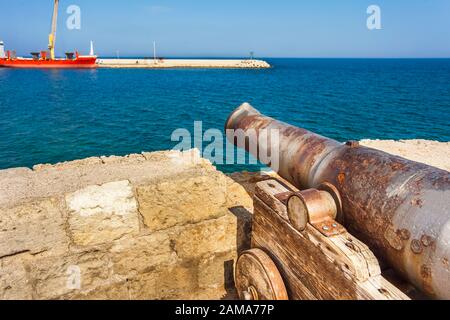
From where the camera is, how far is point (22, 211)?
1848mm

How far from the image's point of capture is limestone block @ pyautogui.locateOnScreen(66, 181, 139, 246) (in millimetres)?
2021

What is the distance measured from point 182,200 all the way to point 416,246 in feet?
4.90

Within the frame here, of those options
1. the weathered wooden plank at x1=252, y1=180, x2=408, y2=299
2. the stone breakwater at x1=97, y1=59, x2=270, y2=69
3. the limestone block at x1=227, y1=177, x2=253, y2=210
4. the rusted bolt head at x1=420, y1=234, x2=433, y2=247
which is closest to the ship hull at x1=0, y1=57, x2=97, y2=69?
the stone breakwater at x1=97, y1=59, x2=270, y2=69

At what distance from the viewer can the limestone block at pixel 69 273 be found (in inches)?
76.7

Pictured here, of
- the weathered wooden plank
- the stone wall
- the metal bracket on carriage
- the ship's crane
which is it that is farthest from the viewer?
the ship's crane

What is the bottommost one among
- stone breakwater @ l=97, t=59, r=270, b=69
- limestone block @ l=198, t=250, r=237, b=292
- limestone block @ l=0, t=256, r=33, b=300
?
limestone block @ l=198, t=250, r=237, b=292

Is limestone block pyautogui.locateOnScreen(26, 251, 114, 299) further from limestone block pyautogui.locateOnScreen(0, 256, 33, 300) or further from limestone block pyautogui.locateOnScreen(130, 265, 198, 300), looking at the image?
limestone block pyautogui.locateOnScreen(130, 265, 198, 300)

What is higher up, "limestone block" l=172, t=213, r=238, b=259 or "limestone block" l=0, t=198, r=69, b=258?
"limestone block" l=0, t=198, r=69, b=258

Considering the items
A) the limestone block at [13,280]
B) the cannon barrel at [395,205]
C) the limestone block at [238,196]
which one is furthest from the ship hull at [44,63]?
the cannon barrel at [395,205]

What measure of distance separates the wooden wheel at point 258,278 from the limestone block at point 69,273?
0.93 meters

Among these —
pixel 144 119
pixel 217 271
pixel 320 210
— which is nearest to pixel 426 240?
pixel 320 210

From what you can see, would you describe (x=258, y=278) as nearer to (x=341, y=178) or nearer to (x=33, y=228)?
(x=341, y=178)

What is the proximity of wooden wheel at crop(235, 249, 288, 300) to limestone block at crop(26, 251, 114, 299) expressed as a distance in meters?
0.93
